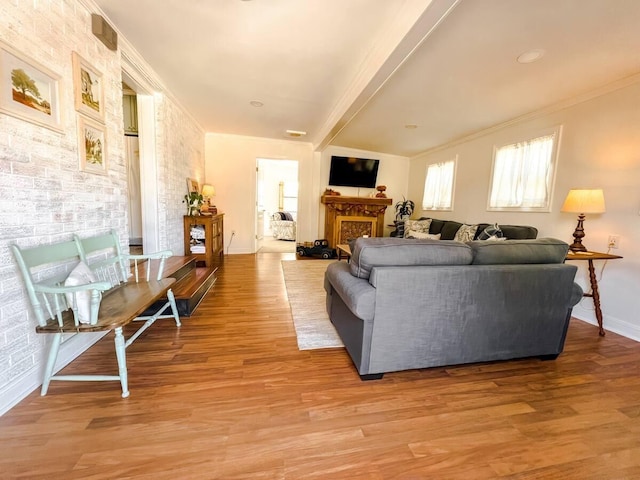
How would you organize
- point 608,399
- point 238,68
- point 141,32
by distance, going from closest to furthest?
point 608,399, point 141,32, point 238,68

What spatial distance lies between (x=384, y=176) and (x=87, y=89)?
5.53m

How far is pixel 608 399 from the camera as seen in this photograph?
1.52 m

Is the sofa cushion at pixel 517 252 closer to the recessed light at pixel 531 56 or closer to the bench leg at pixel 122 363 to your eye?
the recessed light at pixel 531 56

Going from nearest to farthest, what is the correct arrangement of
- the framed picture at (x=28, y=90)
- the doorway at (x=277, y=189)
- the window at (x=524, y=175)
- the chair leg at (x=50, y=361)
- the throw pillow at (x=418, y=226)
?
1. the framed picture at (x=28, y=90)
2. the chair leg at (x=50, y=361)
3. the window at (x=524, y=175)
4. the throw pillow at (x=418, y=226)
5. the doorway at (x=277, y=189)

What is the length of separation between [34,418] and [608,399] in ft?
10.2

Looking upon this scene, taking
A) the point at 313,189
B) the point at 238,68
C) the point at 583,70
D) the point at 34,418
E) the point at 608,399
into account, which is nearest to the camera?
the point at 34,418

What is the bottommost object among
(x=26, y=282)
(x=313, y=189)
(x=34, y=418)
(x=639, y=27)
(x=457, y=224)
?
(x=34, y=418)

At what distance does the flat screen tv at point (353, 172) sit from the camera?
5.84 meters

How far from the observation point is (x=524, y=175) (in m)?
3.39

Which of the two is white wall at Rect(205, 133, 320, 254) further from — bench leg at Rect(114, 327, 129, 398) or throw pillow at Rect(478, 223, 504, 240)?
bench leg at Rect(114, 327, 129, 398)

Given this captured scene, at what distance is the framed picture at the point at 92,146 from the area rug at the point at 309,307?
200 centimetres

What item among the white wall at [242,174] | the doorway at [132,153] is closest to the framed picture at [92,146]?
the doorway at [132,153]

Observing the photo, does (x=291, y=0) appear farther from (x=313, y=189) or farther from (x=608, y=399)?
(x=313, y=189)

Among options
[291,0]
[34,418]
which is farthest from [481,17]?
[34,418]
